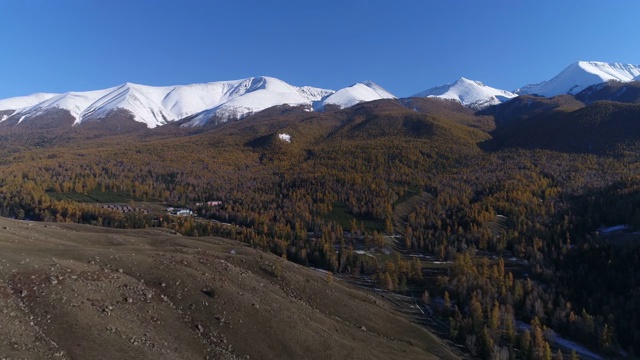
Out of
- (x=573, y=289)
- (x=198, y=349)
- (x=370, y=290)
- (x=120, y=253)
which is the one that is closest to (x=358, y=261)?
(x=370, y=290)

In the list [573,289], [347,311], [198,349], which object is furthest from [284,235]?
[198,349]

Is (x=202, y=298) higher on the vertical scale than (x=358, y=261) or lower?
higher

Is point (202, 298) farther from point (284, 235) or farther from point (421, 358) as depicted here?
point (284, 235)

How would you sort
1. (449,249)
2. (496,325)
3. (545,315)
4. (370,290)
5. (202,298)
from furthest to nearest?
(449,249) → (370,290) → (545,315) → (496,325) → (202,298)

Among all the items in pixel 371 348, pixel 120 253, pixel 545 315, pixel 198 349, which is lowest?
pixel 545 315

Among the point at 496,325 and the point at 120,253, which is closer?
the point at 120,253

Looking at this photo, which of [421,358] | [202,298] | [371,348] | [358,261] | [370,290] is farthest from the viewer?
[358,261]
